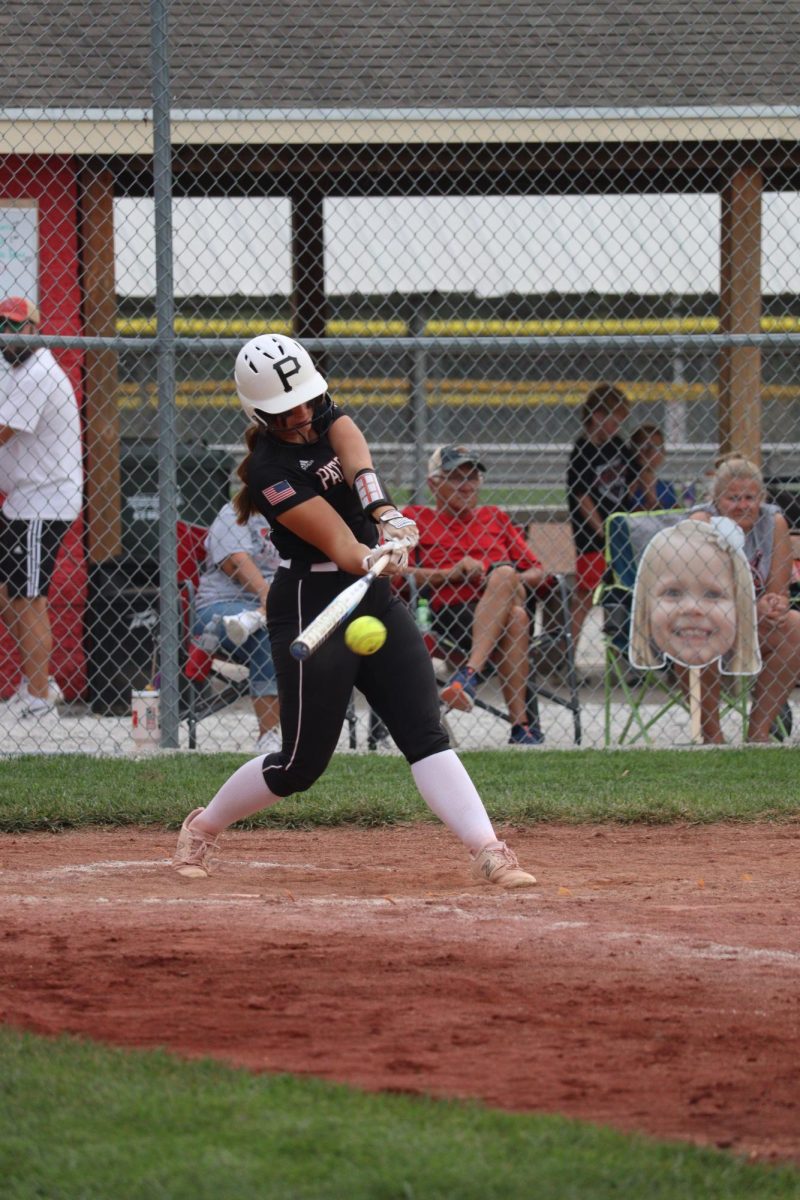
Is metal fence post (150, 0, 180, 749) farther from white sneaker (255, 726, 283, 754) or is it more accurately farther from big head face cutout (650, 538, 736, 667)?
big head face cutout (650, 538, 736, 667)

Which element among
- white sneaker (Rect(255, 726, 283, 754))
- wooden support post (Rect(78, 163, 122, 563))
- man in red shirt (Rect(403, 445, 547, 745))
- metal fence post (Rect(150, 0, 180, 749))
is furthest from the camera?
wooden support post (Rect(78, 163, 122, 563))

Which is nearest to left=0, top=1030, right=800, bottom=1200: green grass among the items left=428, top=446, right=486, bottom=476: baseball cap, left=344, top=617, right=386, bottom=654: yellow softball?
left=344, top=617, right=386, bottom=654: yellow softball

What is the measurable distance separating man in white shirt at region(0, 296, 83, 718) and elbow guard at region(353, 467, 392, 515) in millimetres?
4017

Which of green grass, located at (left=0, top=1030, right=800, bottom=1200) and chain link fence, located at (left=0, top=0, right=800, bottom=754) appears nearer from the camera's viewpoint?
green grass, located at (left=0, top=1030, right=800, bottom=1200)

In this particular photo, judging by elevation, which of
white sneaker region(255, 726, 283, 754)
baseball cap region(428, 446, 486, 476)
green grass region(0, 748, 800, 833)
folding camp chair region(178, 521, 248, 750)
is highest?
baseball cap region(428, 446, 486, 476)

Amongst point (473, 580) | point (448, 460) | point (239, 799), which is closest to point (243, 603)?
point (473, 580)

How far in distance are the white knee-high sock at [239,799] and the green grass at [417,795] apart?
3.48ft

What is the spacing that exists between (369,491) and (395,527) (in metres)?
0.15

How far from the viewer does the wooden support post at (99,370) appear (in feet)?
35.8

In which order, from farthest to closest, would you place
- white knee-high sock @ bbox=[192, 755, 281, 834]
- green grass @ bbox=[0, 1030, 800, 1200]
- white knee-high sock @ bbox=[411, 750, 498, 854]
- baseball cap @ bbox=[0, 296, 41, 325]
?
baseball cap @ bbox=[0, 296, 41, 325] < white knee-high sock @ bbox=[192, 755, 281, 834] < white knee-high sock @ bbox=[411, 750, 498, 854] < green grass @ bbox=[0, 1030, 800, 1200]

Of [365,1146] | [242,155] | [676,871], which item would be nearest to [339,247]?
[242,155]

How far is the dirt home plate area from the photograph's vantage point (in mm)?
3330

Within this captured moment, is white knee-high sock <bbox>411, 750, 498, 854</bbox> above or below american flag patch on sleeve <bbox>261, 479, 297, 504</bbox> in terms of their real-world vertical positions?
below

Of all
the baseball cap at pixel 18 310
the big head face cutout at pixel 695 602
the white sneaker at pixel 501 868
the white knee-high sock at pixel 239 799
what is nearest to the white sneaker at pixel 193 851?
the white knee-high sock at pixel 239 799
